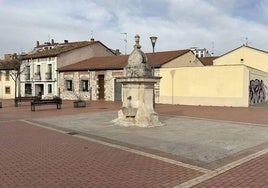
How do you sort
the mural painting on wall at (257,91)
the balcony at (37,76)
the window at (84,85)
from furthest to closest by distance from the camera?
the balcony at (37,76)
the window at (84,85)
the mural painting on wall at (257,91)

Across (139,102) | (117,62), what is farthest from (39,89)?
(139,102)

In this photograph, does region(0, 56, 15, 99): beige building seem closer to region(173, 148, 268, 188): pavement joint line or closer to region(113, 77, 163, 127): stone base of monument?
region(113, 77, 163, 127): stone base of monument

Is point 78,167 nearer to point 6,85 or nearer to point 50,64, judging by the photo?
point 50,64

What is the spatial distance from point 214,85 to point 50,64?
70.7ft

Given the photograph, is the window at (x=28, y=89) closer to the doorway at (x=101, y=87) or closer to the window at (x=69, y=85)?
the window at (x=69, y=85)

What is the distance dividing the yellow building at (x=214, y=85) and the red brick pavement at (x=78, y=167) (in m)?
16.1

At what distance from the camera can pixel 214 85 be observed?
23.4 m

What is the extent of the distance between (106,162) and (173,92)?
1953 cm

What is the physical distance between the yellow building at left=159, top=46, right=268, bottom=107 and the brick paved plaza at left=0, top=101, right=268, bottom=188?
11659mm

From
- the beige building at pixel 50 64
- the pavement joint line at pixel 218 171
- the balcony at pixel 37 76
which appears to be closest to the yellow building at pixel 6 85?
the beige building at pixel 50 64

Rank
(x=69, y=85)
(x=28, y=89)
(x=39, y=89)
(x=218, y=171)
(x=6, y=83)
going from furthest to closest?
(x=6, y=83) → (x=28, y=89) → (x=39, y=89) → (x=69, y=85) → (x=218, y=171)

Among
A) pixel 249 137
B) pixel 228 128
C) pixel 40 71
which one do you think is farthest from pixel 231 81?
pixel 40 71

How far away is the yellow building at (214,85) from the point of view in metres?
22.3

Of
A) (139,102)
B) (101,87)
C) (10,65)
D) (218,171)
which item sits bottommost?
(218,171)
